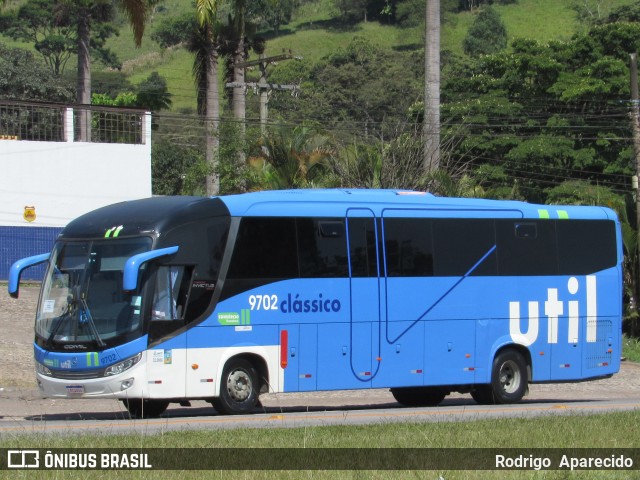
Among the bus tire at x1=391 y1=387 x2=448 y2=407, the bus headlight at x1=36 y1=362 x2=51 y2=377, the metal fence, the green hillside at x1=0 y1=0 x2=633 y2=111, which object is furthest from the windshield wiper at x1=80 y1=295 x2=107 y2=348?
the green hillside at x1=0 y1=0 x2=633 y2=111

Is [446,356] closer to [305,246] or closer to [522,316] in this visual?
[522,316]

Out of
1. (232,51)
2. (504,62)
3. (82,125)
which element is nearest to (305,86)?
(504,62)

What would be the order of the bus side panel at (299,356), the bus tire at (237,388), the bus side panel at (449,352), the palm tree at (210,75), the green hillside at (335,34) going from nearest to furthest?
the bus tire at (237,388)
the bus side panel at (299,356)
the bus side panel at (449,352)
the palm tree at (210,75)
the green hillside at (335,34)

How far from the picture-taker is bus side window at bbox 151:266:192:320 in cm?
1536

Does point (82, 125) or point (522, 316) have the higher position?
point (82, 125)

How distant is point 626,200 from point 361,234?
2124 centimetres

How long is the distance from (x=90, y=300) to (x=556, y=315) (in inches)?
334

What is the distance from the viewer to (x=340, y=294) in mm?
16953

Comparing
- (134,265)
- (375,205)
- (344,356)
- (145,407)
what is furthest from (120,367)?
(375,205)

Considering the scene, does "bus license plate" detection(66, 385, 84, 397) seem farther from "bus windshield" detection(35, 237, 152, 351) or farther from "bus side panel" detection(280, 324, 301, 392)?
"bus side panel" detection(280, 324, 301, 392)

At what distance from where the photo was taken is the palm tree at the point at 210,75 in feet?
125

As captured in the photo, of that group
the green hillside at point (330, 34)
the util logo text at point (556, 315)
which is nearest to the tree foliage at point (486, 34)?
the green hillside at point (330, 34)

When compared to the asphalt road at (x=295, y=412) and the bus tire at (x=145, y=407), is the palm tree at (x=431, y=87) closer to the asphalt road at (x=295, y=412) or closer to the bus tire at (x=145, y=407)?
the asphalt road at (x=295, y=412)

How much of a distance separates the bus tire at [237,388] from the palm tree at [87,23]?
24631 millimetres
